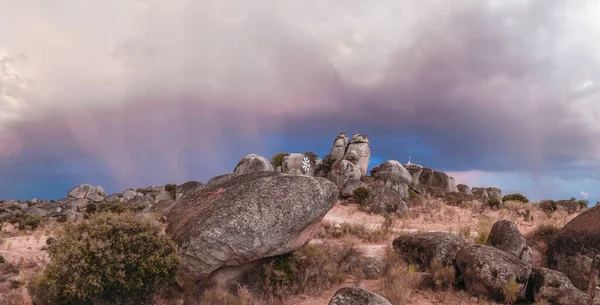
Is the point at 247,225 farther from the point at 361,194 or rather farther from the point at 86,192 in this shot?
the point at 86,192

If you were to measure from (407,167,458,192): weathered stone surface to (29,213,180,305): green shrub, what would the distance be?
43.8 metres

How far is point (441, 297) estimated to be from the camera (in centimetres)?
1250

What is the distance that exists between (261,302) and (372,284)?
3967 millimetres

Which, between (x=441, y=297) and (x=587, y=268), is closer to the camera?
(x=441, y=297)

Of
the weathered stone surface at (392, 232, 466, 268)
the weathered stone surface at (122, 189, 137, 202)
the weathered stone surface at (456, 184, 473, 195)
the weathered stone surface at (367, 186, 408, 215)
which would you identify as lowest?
the weathered stone surface at (392, 232, 466, 268)

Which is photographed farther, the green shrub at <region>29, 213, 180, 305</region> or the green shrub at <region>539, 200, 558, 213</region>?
the green shrub at <region>539, 200, 558, 213</region>

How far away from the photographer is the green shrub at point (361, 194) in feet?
115

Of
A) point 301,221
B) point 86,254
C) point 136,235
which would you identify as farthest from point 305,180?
point 86,254

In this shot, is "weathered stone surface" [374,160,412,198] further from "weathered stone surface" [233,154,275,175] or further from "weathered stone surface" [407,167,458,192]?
"weathered stone surface" [233,154,275,175]

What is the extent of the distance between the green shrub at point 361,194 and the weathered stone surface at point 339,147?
20984mm

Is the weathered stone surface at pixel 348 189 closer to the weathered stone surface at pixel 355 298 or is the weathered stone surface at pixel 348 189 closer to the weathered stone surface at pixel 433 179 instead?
the weathered stone surface at pixel 433 179

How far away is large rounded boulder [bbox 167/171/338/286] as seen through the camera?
11.0m

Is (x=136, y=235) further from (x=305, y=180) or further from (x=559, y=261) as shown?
(x=559, y=261)

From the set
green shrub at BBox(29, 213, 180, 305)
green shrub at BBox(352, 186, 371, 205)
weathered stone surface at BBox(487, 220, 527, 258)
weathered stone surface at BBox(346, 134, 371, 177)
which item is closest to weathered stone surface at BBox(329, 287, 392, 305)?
green shrub at BBox(29, 213, 180, 305)
